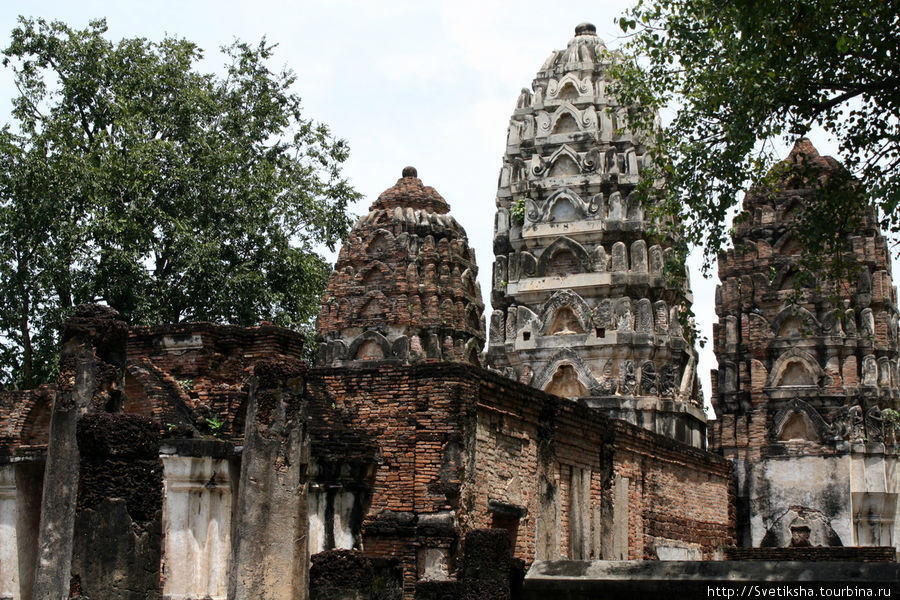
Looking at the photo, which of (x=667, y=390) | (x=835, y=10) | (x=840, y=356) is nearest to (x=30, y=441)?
(x=835, y=10)

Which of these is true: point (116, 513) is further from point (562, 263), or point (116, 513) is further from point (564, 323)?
point (562, 263)

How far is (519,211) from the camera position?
104 ft

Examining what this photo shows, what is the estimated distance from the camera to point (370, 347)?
97.9ft

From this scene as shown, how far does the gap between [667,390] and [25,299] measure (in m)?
13.8

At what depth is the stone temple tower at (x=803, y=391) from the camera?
90.8 feet

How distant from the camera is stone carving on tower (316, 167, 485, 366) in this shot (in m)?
29.8

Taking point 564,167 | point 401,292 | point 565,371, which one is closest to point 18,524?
point 401,292

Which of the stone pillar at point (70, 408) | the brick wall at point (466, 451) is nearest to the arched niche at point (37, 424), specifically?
the brick wall at point (466, 451)

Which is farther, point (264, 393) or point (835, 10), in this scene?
point (835, 10)

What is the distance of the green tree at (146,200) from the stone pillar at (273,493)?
1237 cm

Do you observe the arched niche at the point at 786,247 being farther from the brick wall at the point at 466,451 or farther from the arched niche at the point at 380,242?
the brick wall at the point at 466,451

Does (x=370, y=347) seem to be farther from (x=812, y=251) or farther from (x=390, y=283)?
(x=812, y=251)

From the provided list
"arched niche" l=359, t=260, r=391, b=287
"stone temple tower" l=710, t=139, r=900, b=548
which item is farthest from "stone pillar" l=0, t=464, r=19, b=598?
"stone temple tower" l=710, t=139, r=900, b=548

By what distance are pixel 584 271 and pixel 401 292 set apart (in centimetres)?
435
